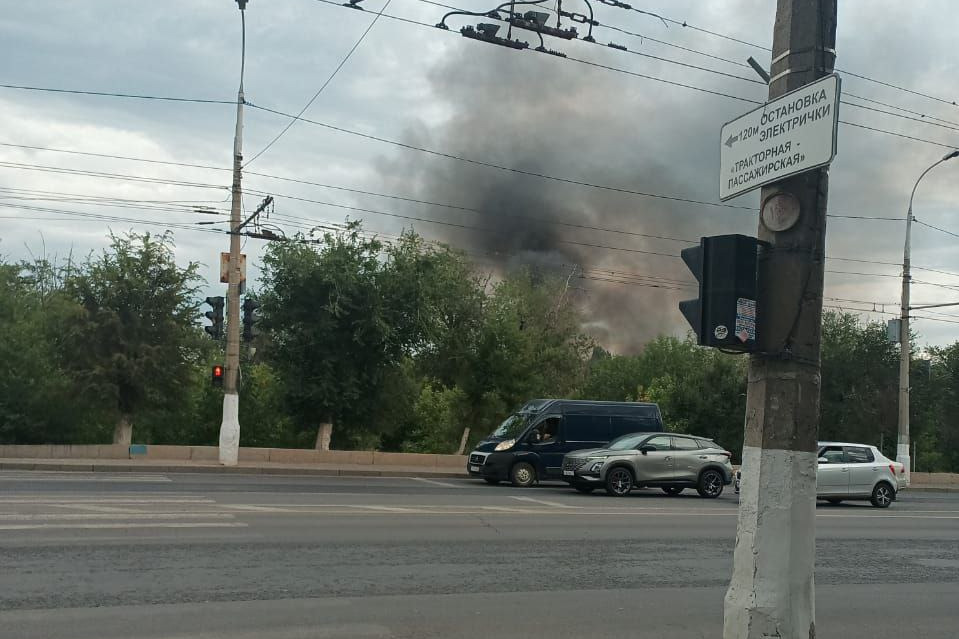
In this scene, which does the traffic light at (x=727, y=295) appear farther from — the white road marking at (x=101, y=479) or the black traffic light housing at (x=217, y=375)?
the black traffic light housing at (x=217, y=375)

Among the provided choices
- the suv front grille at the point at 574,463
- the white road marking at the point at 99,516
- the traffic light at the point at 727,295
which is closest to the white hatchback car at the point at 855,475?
the suv front grille at the point at 574,463

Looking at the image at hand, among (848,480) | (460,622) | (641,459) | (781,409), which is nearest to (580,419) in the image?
(641,459)

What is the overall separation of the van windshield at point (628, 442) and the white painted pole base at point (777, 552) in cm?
1666

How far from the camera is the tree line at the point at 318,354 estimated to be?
1258 inches

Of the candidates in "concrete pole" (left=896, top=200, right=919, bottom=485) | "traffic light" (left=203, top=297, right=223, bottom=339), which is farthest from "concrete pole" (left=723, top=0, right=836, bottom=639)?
"concrete pole" (left=896, top=200, right=919, bottom=485)

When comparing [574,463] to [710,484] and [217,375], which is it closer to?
[710,484]

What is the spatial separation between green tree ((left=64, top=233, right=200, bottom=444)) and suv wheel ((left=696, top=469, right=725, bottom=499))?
19282 mm

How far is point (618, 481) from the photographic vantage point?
21203 mm

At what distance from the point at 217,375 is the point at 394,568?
16224 millimetres

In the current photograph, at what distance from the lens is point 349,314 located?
3177 cm

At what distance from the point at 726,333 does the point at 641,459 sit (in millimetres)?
16877

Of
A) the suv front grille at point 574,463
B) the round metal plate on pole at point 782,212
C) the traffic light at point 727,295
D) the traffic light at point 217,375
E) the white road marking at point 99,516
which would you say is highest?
the round metal plate on pole at point 782,212

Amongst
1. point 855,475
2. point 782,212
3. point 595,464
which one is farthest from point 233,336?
point 782,212

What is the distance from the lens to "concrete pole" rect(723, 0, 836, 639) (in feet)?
16.7
